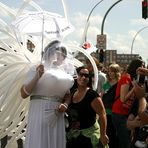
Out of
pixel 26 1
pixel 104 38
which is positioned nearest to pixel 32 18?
pixel 26 1

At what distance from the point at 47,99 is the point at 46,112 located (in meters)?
0.14

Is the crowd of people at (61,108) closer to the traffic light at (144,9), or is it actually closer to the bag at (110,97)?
the bag at (110,97)

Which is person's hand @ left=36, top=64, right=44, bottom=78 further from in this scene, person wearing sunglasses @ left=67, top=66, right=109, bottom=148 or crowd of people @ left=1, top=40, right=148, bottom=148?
person wearing sunglasses @ left=67, top=66, right=109, bottom=148

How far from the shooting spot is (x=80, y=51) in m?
6.81

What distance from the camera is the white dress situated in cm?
566

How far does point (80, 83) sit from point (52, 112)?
2.07ft

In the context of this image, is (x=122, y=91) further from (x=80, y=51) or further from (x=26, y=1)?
(x=26, y=1)

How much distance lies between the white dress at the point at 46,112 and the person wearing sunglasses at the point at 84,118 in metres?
0.27

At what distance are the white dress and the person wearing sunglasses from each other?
27 centimetres

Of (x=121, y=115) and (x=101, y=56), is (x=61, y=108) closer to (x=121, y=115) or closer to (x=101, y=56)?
(x=121, y=115)

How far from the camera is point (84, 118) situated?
6.04 metres

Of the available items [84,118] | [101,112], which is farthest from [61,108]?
[101,112]

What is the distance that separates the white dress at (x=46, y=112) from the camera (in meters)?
5.66

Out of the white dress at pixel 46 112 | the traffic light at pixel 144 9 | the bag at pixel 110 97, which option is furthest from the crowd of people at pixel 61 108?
the traffic light at pixel 144 9
